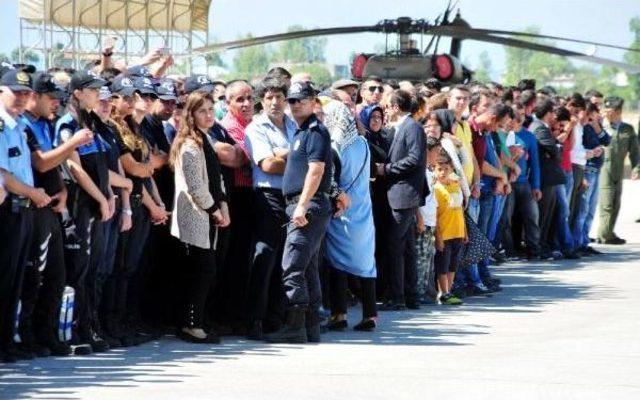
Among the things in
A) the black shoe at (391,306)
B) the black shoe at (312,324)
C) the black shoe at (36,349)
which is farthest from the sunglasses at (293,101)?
the black shoe at (391,306)

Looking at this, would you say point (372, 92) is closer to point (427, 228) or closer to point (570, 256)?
point (427, 228)

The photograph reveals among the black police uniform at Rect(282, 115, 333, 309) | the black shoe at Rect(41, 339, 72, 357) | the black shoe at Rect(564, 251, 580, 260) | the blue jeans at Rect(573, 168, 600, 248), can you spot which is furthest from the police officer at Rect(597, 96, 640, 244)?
the black shoe at Rect(41, 339, 72, 357)

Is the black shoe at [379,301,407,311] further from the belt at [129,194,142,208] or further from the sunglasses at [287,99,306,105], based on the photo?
the belt at [129,194,142,208]

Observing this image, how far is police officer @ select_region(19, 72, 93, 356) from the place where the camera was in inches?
390

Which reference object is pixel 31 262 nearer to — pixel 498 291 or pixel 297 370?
pixel 297 370

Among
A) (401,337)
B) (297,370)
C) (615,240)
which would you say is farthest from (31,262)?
(615,240)

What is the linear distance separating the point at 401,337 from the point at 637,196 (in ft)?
66.0

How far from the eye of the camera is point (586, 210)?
1989 centimetres

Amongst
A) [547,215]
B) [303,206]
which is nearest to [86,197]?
[303,206]

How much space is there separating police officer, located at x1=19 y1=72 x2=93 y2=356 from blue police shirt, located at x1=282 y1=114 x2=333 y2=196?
170cm

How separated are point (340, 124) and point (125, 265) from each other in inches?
82.3

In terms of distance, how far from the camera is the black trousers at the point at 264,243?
11.4m

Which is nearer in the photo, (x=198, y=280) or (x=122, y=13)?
(x=198, y=280)

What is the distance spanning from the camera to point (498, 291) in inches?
603
